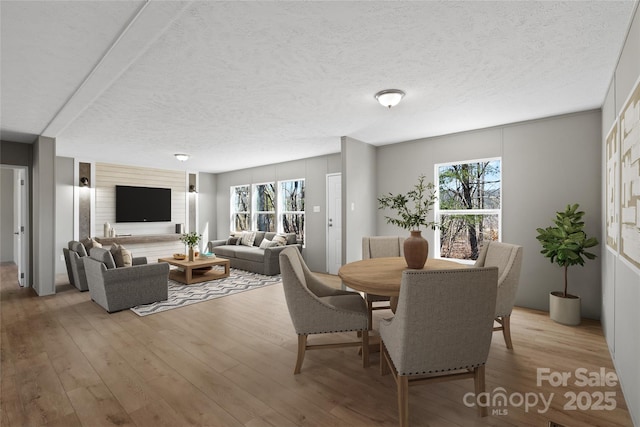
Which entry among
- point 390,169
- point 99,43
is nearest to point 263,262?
point 390,169

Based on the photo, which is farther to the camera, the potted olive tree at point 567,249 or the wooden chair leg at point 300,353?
the potted olive tree at point 567,249

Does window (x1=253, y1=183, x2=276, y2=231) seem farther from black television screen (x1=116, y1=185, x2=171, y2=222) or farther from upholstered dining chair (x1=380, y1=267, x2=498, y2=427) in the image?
upholstered dining chair (x1=380, y1=267, x2=498, y2=427)

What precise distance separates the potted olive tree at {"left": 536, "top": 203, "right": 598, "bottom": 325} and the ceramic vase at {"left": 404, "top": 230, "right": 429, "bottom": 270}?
1.81m

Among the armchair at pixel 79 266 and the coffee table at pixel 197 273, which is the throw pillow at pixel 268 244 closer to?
the coffee table at pixel 197 273

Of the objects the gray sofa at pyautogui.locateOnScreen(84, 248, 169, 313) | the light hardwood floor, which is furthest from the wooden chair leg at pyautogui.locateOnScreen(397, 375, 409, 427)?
the gray sofa at pyautogui.locateOnScreen(84, 248, 169, 313)

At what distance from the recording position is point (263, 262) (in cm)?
587

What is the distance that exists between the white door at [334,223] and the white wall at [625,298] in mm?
3914

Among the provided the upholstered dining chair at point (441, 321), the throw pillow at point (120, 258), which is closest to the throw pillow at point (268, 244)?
the throw pillow at point (120, 258)

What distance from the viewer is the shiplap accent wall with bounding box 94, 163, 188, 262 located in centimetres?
662

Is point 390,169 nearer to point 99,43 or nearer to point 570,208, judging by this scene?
point 570,208

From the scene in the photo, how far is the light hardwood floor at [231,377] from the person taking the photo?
1.82m

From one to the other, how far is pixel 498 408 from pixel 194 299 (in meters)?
3.71

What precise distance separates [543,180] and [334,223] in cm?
343

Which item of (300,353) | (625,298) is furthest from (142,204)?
(625,298)
